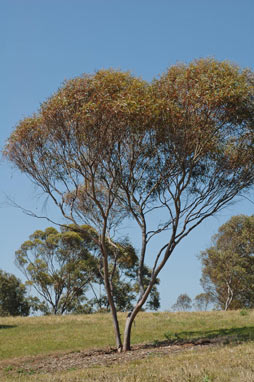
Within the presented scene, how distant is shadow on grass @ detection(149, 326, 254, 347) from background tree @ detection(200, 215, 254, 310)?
82.2ft

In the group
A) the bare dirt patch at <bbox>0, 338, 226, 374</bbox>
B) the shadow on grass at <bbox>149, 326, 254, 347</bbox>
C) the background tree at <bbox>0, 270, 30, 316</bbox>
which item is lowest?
the bare dirt patch at <bbox>0, 338, 226, 374</bbox>

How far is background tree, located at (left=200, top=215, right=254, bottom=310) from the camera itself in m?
45.5

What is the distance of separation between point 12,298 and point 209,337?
3541 cm

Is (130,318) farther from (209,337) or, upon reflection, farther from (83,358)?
(209,337)

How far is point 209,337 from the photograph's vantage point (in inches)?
736

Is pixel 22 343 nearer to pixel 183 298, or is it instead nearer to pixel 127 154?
pixel 127 154

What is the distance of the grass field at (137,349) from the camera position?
1027cm

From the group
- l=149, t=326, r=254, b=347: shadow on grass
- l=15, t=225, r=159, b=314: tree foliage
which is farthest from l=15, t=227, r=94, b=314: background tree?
l=149, t=326, r=254, b=347: shadow on grass

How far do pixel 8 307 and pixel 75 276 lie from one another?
28.9 feet

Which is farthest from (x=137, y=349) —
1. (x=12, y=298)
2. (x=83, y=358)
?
(x=12, y=298)

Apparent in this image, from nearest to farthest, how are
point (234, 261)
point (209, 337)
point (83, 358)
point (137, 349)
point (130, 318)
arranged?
point (83, 358), point (137, 349), point (130, 318), point (209, 337), point (234, 261)

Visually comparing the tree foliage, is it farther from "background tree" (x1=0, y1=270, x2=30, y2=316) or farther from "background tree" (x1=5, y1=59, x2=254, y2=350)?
"background tree" (x1=5, y1=59, x2=254, y2=350)

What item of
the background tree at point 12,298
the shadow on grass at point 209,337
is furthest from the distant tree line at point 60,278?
the shadow on grass at point 209,337

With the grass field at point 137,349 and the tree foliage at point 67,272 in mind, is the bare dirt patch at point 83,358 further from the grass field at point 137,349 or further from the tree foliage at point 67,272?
the tree foliage at point 67,272
